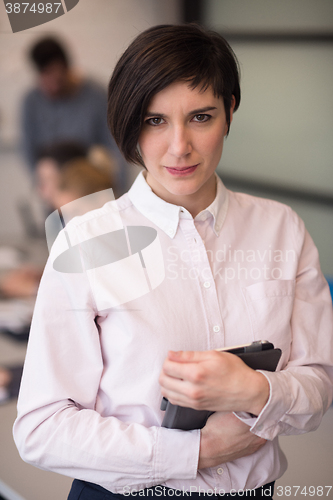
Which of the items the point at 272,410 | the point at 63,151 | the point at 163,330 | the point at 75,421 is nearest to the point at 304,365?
the point at 272,410

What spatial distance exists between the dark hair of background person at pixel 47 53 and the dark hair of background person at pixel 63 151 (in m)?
0.08

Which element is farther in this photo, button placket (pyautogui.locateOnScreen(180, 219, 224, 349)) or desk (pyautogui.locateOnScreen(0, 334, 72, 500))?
desk (pyautogui.locateOnScreen(0, 334, 72, 500))

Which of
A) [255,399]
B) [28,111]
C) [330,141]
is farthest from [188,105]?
[330,141]

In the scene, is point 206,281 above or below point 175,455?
above

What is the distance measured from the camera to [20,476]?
2.51ft

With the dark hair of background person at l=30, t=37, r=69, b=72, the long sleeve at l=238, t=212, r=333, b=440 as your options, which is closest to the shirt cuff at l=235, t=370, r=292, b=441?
the long sleeve at l=238, t=212, r=333, b=440

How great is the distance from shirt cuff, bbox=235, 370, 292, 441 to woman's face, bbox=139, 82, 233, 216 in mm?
262

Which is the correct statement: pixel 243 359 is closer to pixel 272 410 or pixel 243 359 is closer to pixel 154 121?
pixel 272 410

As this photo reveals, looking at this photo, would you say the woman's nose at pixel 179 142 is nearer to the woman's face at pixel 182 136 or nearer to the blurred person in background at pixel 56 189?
the woman's face at pixel 182 136

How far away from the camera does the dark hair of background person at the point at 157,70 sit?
1.79 feet

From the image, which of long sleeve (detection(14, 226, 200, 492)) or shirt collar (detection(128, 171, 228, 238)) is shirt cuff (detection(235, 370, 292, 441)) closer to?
long sleeve (detection(14, 226, 200, 492))

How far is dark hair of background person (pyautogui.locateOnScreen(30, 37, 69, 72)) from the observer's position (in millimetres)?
525

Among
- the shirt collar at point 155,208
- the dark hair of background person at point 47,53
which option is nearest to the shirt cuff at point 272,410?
the shirt collar at point 155,208

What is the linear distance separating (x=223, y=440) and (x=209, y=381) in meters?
0.12
